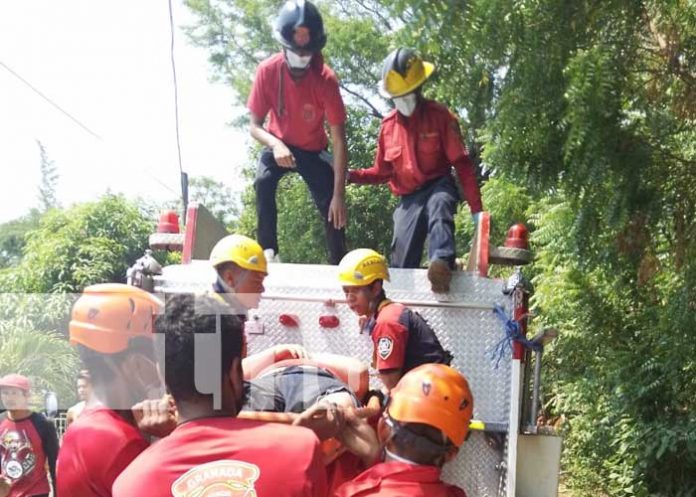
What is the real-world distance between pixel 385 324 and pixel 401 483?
1737 millimetres

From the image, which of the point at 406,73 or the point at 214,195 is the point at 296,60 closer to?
the point at 406,73

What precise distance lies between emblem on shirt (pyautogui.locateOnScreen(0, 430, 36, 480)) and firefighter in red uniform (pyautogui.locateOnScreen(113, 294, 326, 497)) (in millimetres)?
3363

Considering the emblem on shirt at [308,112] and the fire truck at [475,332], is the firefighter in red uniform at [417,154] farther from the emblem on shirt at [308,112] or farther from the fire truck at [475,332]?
the emblem on shirt at [308,112]

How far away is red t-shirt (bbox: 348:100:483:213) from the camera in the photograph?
5.57m

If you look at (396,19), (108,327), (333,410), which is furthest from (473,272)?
(108,327)

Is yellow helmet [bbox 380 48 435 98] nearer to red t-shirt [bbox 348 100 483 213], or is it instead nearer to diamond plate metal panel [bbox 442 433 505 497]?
red t-shirt [bbox 348 100 483 213]

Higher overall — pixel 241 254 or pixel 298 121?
pixel 298 121

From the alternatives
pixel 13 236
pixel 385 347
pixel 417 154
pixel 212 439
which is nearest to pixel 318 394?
pixel 385 347

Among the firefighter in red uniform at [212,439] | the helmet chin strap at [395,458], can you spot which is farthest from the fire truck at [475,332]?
the firefighter in red uniform at [212,439]

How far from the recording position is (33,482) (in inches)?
214

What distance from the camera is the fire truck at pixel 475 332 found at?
4625 mm

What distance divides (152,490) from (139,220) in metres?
14.2

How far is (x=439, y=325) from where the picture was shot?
4.95 meters

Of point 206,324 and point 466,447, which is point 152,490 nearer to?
point 206,324
